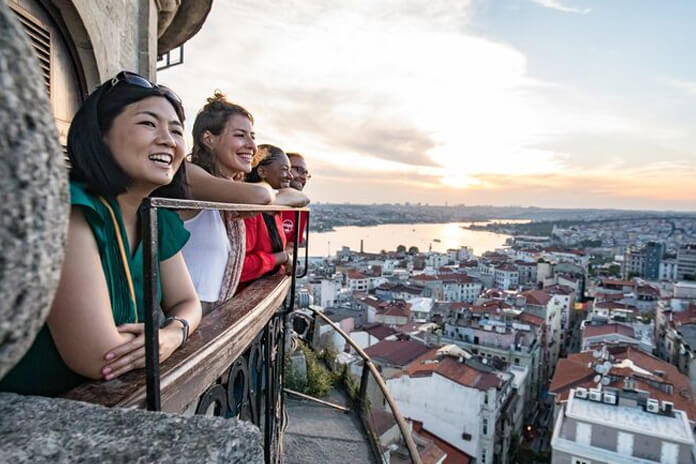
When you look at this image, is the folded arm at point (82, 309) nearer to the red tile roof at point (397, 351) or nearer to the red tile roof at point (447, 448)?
the red tile roof at point (447, 448)

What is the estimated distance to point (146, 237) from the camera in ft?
3.22

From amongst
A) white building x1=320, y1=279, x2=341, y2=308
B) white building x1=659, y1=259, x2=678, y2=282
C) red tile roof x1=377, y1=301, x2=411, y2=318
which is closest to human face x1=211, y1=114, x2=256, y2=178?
red tile roof x1=377, y1=301, x2=411, y2=318

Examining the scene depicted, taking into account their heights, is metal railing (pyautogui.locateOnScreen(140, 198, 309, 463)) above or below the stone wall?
below

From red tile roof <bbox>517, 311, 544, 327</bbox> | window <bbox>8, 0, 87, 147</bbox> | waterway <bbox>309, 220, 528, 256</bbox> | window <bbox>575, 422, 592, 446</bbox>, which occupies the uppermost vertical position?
window <bbox>8, 0, 87, 147</bbox>

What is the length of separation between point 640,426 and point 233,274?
17351 millimetres

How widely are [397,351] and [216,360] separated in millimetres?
21585

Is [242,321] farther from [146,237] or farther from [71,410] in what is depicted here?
[71,410]

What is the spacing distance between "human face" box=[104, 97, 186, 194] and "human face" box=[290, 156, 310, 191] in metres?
2.33

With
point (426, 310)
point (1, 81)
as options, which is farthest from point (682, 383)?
point (1, 81)

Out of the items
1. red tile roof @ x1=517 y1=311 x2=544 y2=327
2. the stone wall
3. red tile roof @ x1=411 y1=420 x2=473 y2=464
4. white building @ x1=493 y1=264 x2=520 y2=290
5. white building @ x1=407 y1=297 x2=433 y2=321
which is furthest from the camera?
white building @ x1=493 y1=264 x2=520 y2=290

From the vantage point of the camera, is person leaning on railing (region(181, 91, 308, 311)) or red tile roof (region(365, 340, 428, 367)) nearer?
person leaning on railing (region(181, 91, 308, 311))

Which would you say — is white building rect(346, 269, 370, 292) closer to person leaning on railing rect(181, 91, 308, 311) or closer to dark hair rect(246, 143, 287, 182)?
dark hair rect(246, 143, 287, 182)

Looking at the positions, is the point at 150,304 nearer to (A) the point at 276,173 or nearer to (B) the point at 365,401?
(A) the point at 276,173

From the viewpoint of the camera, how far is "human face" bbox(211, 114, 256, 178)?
2223 millimetres
